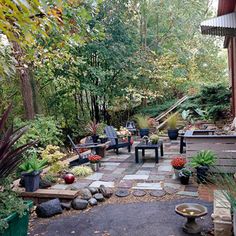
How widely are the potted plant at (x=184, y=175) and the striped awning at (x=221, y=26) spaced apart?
2.45m

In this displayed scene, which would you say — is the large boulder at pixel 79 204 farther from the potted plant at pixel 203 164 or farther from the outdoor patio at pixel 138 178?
the potted plant at pixel 203 164

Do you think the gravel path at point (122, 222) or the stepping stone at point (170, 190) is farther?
the stepping stone at point (170, 190)

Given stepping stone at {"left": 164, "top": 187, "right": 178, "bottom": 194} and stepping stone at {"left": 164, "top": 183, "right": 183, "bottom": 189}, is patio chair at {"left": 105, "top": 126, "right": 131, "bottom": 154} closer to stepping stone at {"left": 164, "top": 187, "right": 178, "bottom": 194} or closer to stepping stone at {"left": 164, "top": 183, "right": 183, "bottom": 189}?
stepping stone at {"left": 164, "top": 183, "right": 183, "bottom": 189}

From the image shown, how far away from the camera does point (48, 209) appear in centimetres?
337

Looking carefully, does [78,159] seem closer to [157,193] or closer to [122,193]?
[122,193]

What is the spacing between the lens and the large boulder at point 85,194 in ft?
12.3

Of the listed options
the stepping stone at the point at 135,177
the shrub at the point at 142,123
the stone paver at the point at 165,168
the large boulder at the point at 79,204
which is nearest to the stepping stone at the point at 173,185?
the stepping stone at the point at 135,177

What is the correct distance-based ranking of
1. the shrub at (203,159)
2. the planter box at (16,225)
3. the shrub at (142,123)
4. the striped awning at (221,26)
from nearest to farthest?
the planter box at (16,225)
the shrub at (203,159)
the striped awning at (221,26)
the shrub at (142,123)

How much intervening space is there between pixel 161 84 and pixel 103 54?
3.26 m

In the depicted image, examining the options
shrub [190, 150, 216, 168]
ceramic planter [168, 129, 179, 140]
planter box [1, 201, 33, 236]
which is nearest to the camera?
planter box [1, 201, 33, 236]

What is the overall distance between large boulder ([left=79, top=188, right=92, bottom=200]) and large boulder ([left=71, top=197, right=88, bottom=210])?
0.36ft

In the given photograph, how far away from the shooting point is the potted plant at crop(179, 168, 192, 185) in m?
4.14

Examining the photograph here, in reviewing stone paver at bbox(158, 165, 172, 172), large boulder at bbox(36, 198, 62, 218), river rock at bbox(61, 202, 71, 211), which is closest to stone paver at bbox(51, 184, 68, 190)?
river rock at bbox(61, 202, 71, 211)

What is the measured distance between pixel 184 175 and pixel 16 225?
2.64 meters
